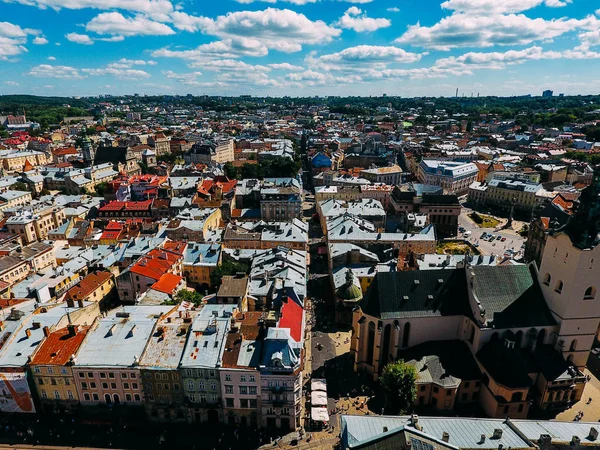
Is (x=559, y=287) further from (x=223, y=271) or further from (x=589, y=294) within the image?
(x=223, y=271)

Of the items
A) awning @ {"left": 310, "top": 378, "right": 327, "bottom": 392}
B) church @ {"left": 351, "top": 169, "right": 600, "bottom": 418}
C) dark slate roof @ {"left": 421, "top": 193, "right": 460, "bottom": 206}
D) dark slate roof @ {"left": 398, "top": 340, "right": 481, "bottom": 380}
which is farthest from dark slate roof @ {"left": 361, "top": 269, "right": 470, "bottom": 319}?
dark slate roof @ {"left": 421, "top": 193, "right": 460, "bottom": 206}

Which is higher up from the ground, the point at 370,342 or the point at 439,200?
the point at 439,200

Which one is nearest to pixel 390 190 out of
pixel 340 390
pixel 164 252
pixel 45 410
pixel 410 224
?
pixel 410 224

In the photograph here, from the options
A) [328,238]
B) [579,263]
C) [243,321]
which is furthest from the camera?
[328,238]

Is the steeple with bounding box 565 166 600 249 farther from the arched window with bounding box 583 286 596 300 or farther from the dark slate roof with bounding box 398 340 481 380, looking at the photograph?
the dark slate roof with bounding box 398 340 481 380

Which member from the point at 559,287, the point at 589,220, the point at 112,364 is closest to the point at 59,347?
the point at 112,364

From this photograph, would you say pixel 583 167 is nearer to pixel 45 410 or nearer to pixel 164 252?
pixel 164 252
